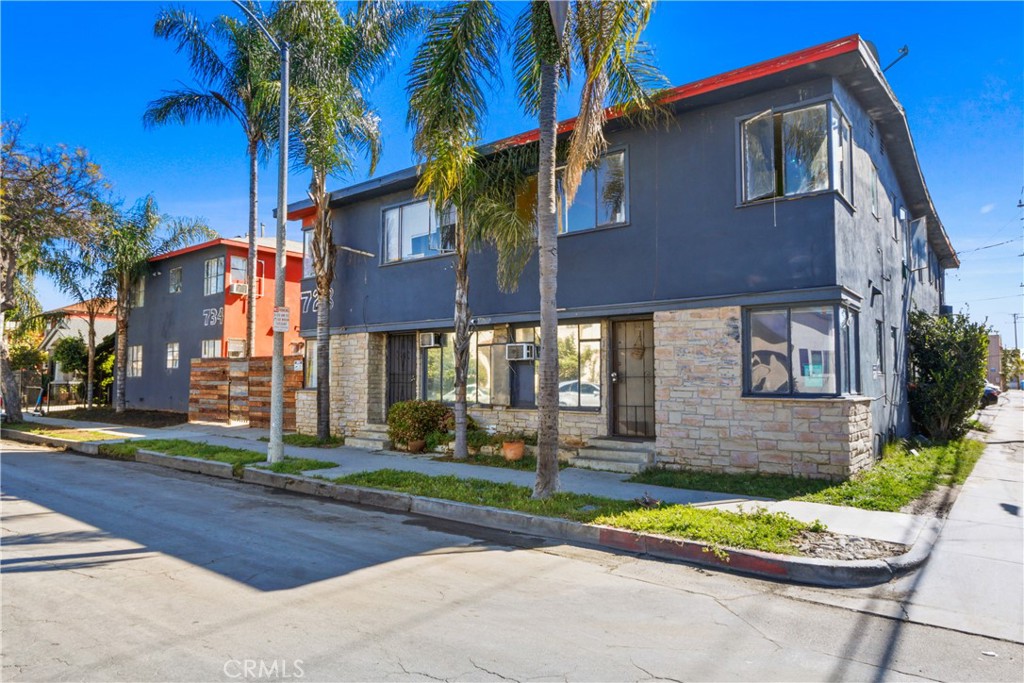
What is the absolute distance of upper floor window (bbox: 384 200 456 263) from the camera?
13.8 m

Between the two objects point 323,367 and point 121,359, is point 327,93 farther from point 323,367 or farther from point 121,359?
point 121,359

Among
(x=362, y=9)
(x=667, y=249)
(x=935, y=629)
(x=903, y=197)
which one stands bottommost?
(x=935, y=629)

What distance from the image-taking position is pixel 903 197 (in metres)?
16.2

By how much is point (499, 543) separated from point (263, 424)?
13585 millimetres

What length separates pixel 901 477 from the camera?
371 inches

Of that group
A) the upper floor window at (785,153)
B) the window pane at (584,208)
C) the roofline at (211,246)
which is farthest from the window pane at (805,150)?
the roofline at (211,246)

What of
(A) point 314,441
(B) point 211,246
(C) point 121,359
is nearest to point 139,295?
(C) point 121,359

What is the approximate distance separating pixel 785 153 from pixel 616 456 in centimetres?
558

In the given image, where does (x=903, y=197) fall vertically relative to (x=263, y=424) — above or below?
above

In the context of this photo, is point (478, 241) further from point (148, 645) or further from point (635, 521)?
point (148, 645)

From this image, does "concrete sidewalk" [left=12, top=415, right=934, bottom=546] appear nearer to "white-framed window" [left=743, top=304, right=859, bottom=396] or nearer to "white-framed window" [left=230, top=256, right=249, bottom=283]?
"white-framed window" [left=743, top=304, right=859, bottom=396]

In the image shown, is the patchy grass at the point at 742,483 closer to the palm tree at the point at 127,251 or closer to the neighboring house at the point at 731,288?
the neighboring house at the point at 731,288

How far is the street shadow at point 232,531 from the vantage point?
584cm

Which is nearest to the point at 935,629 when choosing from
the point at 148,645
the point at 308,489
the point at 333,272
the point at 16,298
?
the point at 148,645
